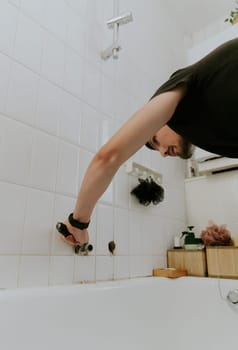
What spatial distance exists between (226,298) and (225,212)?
1.81ft

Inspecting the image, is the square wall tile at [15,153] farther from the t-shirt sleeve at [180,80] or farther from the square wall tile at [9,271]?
the t-shirt sleeve at [180,80]

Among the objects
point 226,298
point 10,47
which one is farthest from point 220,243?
point 10,47

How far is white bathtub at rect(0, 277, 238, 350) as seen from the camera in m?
0.75

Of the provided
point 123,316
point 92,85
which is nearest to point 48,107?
point 92,85

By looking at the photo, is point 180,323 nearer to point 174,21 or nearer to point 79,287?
point 79,287

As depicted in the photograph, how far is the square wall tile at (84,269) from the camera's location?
1.04 meters

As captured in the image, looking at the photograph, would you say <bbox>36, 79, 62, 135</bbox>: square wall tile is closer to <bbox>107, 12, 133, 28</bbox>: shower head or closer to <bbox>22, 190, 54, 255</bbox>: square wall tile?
<bbox>22, 190, 54, 255</bbox>: square wall tile

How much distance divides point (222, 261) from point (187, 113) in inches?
33.8

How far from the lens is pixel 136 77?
1638 mm

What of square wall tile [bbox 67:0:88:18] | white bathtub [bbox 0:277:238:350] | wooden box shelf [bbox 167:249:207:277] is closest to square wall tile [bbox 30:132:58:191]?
white bathtub [bbox 0:277:238:350]

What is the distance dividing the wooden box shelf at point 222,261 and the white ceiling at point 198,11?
1.71 meters

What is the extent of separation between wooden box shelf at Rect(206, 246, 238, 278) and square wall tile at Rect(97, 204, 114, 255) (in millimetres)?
509

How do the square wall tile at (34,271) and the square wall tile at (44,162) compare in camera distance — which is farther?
the square wall tile at (44,162)

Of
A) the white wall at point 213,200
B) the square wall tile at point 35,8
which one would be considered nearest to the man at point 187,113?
the square wall tile at point 35,8
